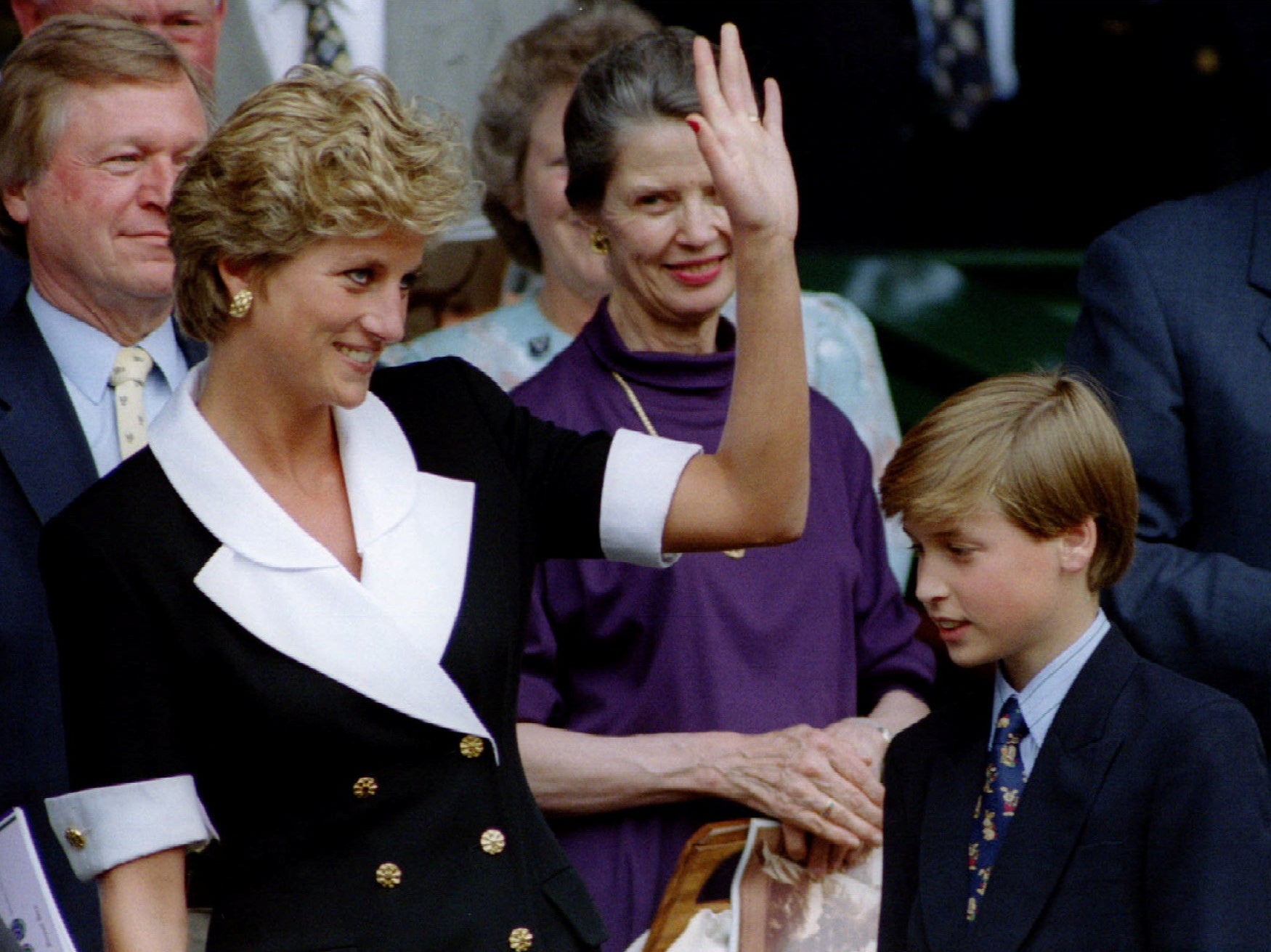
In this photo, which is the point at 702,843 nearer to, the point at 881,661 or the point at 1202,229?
the point at 881,661

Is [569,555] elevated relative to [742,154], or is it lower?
lower

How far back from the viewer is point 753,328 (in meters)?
2.13

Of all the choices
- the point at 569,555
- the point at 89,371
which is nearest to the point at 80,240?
the point at 89,371

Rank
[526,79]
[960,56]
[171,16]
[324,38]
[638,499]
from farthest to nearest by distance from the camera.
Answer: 1. [960,56]
2. [324,38]
3. [526,79]
4. [171,16]
5. [638,499]

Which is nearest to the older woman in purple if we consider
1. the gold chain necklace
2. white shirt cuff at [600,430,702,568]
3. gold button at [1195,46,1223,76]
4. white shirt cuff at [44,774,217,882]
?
the gold chain necklace

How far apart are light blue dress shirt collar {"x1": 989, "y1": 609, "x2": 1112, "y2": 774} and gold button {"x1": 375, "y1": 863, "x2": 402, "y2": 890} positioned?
0.76 meters

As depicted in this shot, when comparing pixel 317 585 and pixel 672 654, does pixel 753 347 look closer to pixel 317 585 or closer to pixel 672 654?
pixel 317 585

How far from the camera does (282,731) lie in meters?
2.01

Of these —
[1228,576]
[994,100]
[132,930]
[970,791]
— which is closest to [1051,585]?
[970,791]

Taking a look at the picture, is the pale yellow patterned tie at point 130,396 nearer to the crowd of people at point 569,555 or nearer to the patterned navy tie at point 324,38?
the crowd of people at point 569,555

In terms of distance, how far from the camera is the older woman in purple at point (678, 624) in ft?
9.16

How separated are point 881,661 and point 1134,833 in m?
0.82

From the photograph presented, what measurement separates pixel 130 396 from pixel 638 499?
0.91 meters

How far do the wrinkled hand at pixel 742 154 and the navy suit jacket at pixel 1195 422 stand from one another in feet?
3.04
